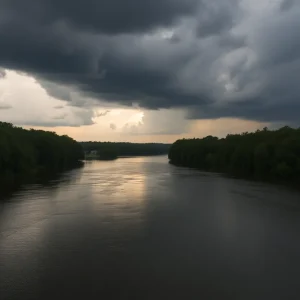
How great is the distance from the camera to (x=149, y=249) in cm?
1609

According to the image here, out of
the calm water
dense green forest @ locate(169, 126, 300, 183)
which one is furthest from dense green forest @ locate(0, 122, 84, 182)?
dense green forest @ locate(169, 126, 300, 183)

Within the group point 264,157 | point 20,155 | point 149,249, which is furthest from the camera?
point 264,157

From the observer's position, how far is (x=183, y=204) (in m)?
28.2

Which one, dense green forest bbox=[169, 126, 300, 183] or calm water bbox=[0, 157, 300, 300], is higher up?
dense green forest bbox=[169, 126, 300, 183]

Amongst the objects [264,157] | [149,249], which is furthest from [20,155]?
[149,249]

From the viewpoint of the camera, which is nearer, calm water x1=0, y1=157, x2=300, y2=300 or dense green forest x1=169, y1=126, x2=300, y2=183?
calm water x1=0, y1=157, x2=300, y2=300

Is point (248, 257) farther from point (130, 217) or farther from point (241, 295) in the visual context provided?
point (130, 217)

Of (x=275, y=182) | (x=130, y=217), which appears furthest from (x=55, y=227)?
(x=275, y=182)

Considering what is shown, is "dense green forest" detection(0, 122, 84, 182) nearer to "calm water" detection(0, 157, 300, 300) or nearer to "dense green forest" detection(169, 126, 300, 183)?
"calm water" detection(0, 157, 300, 300)

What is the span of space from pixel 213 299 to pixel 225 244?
19.0ft

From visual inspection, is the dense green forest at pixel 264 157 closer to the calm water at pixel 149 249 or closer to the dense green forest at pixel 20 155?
the calm water at pixel 149 249

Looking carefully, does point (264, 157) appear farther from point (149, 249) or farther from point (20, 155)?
point (149, 249)

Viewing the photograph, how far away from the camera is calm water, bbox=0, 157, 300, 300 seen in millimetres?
Result: 11898

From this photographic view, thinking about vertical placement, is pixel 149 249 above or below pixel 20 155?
Result: below
